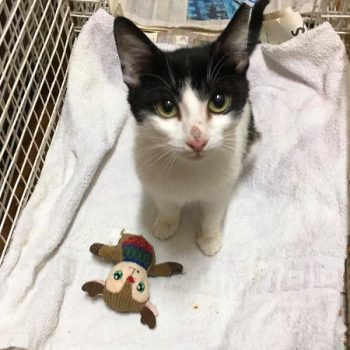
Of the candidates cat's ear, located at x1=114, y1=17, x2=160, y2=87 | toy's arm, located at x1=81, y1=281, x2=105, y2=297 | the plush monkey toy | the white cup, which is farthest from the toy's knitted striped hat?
the white cup

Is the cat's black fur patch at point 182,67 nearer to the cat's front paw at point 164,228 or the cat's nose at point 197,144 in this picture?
the cat's nose at point 197,144

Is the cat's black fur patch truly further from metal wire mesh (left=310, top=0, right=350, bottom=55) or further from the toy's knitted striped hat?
metal wire mesh (left=310, top=0, right=350, bottom=55)

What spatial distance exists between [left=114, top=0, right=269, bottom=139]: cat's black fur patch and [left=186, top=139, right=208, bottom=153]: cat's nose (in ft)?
0.33

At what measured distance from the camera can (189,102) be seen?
94 cm

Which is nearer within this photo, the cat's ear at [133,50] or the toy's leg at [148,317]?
the cat's ear at [133,50]

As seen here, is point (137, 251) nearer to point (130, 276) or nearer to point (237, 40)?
point (130, 276)

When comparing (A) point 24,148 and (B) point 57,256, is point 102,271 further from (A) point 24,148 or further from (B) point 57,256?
(A) point 24,148

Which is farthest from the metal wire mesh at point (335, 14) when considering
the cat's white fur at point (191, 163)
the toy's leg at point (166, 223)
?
the toy's leg at point (166, 223)

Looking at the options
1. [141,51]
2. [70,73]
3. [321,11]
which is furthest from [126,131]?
[321,11]

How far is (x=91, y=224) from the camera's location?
1.44m

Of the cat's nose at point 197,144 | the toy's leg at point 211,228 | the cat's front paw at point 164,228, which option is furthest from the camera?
the cat's front paw at point 164,228

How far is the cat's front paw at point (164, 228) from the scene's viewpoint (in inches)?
54.4

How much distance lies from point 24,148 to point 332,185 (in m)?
0.94

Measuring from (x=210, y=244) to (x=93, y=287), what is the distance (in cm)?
34
